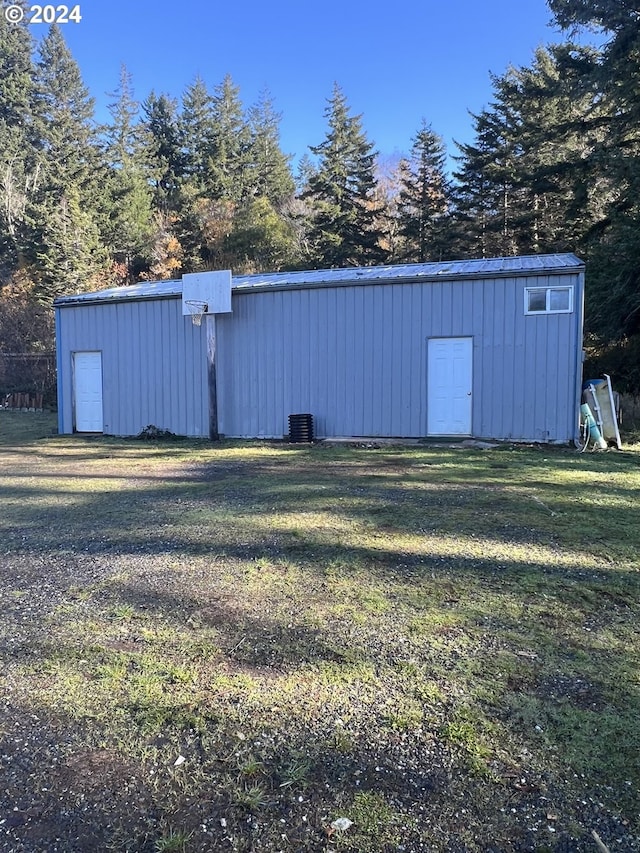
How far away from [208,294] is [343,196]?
18170 millimetres

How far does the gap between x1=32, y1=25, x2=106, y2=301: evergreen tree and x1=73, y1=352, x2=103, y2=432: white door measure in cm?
1288

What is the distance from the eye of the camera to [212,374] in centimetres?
1135

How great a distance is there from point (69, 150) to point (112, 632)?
3174 cm

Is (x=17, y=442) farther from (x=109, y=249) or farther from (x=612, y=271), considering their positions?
(x=109, y=249)

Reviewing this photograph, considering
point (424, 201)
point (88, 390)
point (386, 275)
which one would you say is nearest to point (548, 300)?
point (386, 275)

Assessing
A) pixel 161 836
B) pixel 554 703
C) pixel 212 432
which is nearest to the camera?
pixel 161 836

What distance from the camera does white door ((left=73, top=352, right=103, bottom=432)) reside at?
12.7 meters

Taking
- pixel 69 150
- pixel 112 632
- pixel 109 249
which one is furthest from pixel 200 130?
pixel 112 632

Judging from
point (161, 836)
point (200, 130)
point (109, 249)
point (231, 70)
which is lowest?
point (161, 836)

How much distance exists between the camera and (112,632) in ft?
9.31

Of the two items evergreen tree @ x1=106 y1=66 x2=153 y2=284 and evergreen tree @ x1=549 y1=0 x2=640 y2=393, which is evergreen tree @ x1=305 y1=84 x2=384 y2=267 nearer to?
evergreen tree @ x1=106 y1=66 x2=153 y2=284

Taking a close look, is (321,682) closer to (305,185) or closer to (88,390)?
(88,390)

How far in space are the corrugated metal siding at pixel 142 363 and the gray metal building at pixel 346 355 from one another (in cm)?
3

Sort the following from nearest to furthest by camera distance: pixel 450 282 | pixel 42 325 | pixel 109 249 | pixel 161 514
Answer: pixel 161 514 < pixel 450 282 < pixel 42 325 < pixel 109 249
